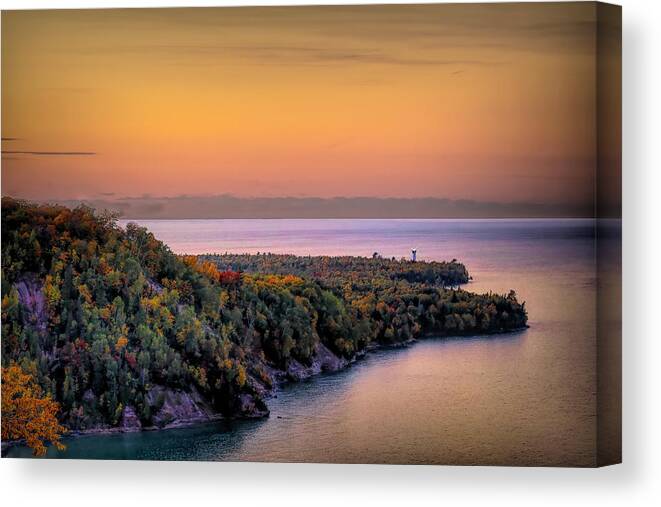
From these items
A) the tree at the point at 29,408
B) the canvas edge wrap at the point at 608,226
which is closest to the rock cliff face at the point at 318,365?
the tree at the point at 29,408

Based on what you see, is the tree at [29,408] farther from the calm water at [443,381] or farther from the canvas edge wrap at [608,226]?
the canvas edge wrap at [608,226]

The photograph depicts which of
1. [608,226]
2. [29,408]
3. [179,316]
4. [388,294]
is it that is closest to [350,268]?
[388,294]

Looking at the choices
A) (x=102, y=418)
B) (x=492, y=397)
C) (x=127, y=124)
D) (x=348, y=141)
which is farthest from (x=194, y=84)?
(x=492, y=397)

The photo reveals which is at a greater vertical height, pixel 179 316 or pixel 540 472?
pixel 179 316

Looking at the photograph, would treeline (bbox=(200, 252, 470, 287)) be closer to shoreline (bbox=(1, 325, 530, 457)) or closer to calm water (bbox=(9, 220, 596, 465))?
calm water (bbox=(9, 220, 596, 465))

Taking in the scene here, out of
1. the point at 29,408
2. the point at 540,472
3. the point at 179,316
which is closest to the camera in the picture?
the point at 540,472

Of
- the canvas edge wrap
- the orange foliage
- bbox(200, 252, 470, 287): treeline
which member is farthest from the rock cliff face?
the canvas edge wrap

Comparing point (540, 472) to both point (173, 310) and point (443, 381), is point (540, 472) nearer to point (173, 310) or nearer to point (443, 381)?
point (443, 381)
